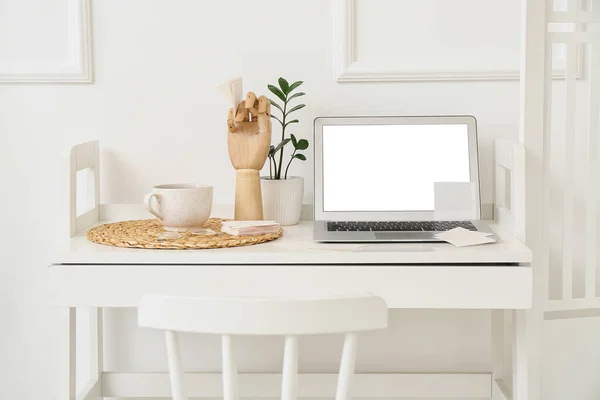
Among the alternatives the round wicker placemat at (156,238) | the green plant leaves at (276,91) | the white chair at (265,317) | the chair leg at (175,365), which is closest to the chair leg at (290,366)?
the white chair at (265,317)

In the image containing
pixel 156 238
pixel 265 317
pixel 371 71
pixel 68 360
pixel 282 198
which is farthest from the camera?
pixel 371 71

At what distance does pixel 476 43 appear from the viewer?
1967 mm

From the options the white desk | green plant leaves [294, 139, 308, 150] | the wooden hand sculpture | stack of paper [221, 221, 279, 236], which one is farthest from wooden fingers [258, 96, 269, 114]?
the white desk

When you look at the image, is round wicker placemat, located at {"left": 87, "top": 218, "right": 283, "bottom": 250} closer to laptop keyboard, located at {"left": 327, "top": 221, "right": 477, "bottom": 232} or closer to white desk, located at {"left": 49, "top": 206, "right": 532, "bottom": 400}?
white desk, located at {"left": 49, "top": 206, "right": 532, "bottom": 400}

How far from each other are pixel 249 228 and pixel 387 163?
1.35ft

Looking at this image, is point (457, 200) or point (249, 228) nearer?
point (249, 228)

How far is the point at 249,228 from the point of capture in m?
1.64

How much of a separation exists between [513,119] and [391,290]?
0.75 metres

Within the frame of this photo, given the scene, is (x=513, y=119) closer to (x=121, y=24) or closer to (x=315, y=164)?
(x=315, y=164)

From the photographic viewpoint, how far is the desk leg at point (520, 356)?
1.58 meters

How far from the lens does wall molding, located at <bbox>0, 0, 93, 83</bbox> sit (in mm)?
1956

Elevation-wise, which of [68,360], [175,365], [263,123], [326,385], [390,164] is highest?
[263,123]

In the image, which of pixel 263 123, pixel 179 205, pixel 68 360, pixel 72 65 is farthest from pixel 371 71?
pixel 68 360

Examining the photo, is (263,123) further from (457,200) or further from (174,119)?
(457,200)
